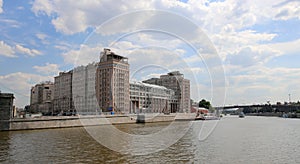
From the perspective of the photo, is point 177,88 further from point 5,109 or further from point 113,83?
point 5,109

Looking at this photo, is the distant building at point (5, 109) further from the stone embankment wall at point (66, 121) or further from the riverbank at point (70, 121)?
the stone embankment wall at point (66, 121)

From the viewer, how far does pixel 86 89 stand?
7838 centimetres

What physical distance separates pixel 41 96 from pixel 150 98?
64.4m

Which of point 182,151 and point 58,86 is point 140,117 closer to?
point 182,151

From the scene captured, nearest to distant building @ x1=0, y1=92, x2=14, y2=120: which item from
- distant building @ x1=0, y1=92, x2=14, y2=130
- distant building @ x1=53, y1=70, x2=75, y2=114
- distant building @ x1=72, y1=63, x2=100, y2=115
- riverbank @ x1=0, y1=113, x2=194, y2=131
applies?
distant building @ x1=0, y1=92, x2=14, y2=130

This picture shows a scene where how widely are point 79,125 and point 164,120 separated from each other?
85.0 feet

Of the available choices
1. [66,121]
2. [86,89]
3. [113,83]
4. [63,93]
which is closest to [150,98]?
[113,83]

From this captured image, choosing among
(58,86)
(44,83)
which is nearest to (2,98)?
(58,86)

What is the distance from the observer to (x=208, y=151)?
17.3 meters

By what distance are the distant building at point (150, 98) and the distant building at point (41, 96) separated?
145 feet

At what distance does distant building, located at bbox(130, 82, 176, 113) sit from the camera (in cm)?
7938

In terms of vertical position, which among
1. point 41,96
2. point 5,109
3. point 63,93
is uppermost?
point 63,93

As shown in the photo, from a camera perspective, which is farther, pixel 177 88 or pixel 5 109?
pixel 177 88

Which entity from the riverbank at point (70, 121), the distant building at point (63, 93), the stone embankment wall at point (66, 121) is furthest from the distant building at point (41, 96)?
the stone embankment wall at point (66, 121)
